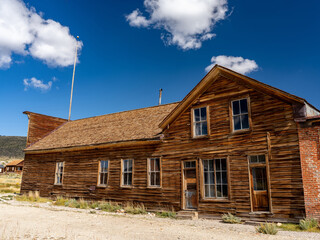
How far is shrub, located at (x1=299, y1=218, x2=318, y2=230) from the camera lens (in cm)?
960

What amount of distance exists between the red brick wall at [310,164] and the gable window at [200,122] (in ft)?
14.4

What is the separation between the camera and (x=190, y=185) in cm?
1352

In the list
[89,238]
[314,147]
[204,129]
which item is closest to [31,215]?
[89,238]

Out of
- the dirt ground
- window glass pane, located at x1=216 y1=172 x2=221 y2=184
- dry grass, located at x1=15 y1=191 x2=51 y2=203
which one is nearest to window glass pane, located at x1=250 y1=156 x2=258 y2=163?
window glass pane, located at x1=216 y1=172 x2=221 y2=184

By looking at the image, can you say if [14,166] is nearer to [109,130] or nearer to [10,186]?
[10,186]

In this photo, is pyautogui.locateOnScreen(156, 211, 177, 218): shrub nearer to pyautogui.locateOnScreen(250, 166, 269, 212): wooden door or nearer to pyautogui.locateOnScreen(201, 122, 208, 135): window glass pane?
pyautogui.locateOnScreen(250, 166, 269, 212): wooden door

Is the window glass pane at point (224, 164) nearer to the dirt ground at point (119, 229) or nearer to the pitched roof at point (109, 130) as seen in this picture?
the dirt ground at point (119, 229)

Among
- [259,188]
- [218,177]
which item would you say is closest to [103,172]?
[218,177]

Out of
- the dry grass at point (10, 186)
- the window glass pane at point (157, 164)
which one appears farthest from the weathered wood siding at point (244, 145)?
the dry grass at point (10, 186)

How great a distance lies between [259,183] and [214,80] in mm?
5376

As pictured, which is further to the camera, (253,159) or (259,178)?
(253,159)

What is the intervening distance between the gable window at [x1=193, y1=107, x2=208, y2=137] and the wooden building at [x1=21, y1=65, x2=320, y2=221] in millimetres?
52

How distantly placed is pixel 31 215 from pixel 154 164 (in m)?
6.62

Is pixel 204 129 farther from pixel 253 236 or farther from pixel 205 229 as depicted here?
pixel 253 236
